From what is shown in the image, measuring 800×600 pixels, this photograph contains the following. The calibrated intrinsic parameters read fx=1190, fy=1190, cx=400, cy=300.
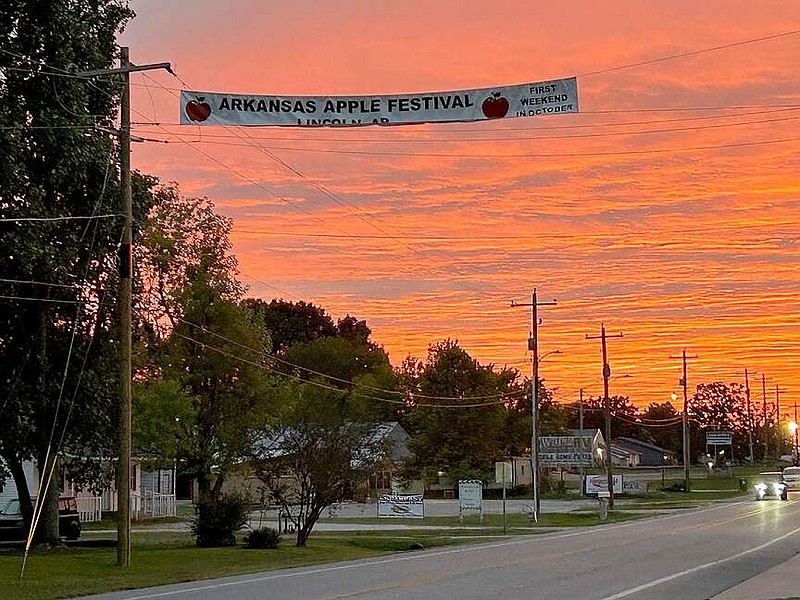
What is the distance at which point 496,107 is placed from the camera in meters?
24.3

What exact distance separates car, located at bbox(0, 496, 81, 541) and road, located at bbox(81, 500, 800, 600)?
47.9ft

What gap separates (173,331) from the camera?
5106 cm

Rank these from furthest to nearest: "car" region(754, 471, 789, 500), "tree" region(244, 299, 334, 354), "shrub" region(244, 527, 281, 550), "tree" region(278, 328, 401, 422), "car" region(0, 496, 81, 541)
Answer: "tree" region(244, 299, 334, 354) < "tree" region(278, 328, 401, 422) < "car" region(754, 471, 789, 500) < "car" region(0, 496, 81, 541) < "shrub" region(244, 527, 281, 550)

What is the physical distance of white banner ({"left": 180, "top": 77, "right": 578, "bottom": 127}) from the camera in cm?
2431

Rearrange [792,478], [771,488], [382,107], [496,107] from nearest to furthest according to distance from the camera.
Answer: [496,107] < [382,107] < [771,488] < [792,478]

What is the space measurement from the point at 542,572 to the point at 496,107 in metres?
9.79

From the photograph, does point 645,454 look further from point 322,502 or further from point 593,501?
point 322,502

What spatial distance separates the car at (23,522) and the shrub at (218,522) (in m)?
5.14

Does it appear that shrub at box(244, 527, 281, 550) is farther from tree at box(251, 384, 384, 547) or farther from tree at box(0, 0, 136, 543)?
tree at box(0, 0, 136, 543)

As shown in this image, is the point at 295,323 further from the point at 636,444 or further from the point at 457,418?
the point at 636,444

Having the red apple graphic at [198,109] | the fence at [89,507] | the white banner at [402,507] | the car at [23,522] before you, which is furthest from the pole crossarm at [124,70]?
the fence at [89,507]

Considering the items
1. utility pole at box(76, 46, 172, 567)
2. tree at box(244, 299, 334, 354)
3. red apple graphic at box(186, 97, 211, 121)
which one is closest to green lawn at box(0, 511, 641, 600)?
utility pole at box(76, 46, 172, 567)

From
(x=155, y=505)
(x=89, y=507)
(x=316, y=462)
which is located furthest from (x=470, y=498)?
(x=316, y=462)

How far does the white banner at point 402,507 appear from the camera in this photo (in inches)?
2096
